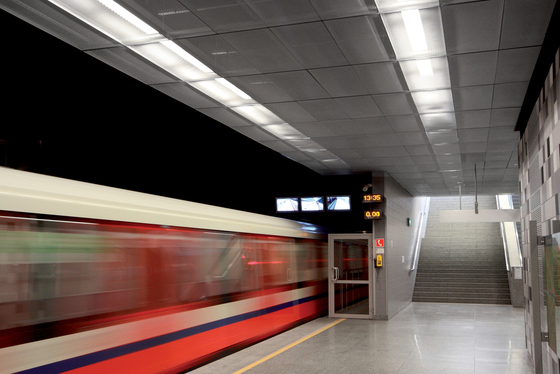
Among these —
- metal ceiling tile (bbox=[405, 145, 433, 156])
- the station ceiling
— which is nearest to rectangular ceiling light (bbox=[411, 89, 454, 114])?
the station ceiling

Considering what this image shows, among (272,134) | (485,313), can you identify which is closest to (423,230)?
(485,313)

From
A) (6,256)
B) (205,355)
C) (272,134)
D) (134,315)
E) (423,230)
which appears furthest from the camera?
(423,230)

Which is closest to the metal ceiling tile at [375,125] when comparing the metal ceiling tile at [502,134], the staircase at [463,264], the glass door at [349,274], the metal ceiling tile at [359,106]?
the metal ceiling tile at [359,106]

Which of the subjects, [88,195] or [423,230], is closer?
[88,195]

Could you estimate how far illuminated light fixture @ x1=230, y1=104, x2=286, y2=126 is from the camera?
6.64 m

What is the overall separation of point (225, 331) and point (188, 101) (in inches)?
114

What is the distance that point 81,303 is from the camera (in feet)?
13.3

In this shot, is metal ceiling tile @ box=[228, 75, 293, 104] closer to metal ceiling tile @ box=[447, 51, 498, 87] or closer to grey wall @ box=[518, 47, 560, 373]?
metal ceiling tile @ box=[447, 51, 498, 87]

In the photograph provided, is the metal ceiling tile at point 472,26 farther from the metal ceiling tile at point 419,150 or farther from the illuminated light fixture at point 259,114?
the metal ceiling tile at point 419,150

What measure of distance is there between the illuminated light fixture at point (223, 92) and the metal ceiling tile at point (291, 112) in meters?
0.32

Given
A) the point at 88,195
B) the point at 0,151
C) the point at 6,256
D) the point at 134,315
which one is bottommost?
the point at 134,315

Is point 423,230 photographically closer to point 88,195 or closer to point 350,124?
point 350,124

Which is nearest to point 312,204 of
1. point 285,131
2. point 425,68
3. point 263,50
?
point 285,131

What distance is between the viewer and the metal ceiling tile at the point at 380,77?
5.05 metres
